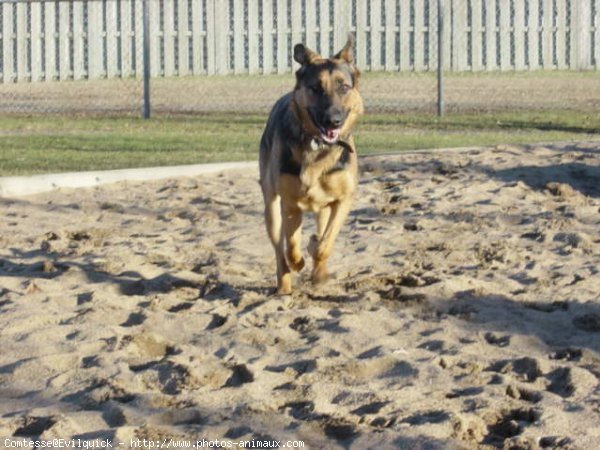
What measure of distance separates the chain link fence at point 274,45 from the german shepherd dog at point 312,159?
15851 millimetres

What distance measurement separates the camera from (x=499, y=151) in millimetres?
12914

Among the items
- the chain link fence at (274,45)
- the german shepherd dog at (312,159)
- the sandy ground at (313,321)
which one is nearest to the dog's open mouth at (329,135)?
the german shepherd dog at (312,159)

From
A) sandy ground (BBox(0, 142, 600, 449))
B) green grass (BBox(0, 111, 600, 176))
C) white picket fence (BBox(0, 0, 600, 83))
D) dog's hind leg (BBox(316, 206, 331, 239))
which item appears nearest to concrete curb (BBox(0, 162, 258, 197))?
sandy ground (BBox(0, 142, 600, 449))

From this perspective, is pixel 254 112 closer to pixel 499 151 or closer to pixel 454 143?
pixel 454 143

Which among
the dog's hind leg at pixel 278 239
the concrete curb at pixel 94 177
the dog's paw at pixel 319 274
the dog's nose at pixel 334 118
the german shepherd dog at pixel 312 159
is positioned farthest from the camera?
the concrete curb at pixel 94 177

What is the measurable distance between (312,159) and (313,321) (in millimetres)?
1102

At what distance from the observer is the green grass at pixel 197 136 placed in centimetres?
1398

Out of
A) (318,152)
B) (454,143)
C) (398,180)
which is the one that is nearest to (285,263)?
(318,152)

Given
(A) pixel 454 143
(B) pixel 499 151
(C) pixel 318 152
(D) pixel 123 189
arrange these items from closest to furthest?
(C) pixel 318 152, (D) pixel 123 189, (B) pixel 499 151, (A) pixel 454 143

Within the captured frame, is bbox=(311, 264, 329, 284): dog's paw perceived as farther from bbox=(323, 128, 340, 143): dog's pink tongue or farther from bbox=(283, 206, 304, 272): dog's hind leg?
bbox=(323, 128, 340, 143): dog's pink tongue

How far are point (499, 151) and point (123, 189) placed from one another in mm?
3784

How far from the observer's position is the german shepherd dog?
7617 millimetres

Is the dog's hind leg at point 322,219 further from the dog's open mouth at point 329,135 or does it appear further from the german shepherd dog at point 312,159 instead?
the dog's open mouth at point 329,135

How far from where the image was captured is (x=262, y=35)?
26.4 meters
